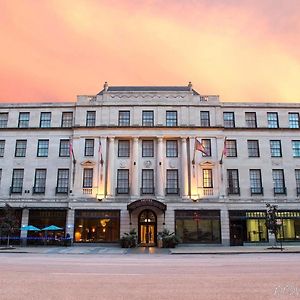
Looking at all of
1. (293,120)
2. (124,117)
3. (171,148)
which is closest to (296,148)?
(293,120)

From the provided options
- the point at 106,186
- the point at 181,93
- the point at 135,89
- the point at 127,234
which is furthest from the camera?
Result: the point at 135,89

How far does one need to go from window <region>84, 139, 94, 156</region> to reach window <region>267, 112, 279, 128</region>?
20.8 metres

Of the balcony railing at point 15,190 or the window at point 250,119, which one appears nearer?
the balcony railing at point 15,190

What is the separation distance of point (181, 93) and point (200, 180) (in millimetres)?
10450

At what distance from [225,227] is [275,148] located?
36.0 ft

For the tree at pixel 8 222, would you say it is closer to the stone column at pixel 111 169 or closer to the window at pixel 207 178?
the stone column at pixel 111 169

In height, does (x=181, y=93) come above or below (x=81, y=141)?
above

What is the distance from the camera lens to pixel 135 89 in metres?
41.8

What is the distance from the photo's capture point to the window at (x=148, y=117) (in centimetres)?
3841

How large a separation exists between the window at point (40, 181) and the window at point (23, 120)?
5833 mm

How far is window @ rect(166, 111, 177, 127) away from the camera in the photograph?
38.3 m

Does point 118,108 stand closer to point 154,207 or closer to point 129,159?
point 129,159
